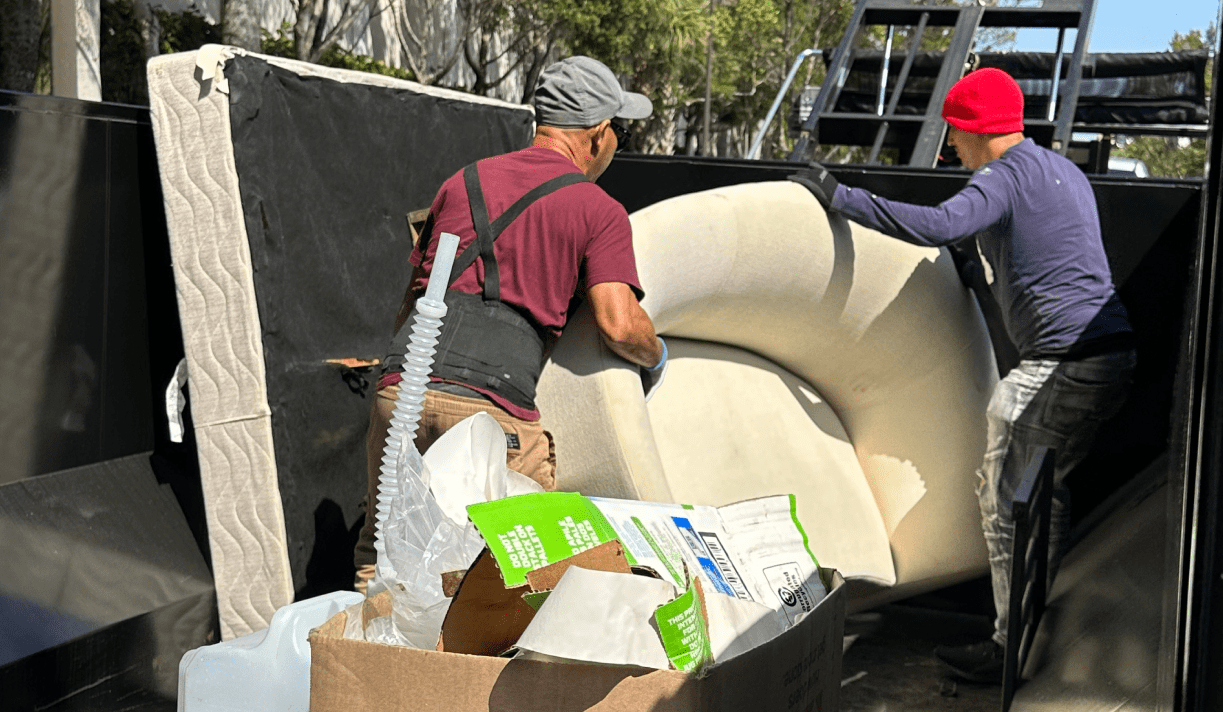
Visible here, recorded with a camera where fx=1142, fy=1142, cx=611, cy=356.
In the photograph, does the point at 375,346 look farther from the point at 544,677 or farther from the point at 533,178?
the point at 544,677

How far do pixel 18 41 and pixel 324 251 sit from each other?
6518 mm

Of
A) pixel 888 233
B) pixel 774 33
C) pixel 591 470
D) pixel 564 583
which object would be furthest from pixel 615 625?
pixel 774 33

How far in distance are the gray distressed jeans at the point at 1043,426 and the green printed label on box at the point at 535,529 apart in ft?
6.04

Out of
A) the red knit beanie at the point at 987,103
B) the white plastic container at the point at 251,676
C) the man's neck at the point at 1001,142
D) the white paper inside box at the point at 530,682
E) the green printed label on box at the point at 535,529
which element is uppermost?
the red knit beanie at the point at 987,103

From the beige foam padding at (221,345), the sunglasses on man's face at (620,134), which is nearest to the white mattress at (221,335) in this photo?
the beige foam padding at (221,345)

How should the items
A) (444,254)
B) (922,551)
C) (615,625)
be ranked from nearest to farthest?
(615,625)
(444,254)
(922,551)

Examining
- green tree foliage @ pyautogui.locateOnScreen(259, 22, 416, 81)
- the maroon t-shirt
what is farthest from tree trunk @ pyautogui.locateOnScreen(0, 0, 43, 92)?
the maroon t-shirt

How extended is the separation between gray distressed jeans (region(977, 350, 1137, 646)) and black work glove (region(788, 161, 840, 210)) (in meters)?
0.65

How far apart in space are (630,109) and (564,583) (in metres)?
1.67

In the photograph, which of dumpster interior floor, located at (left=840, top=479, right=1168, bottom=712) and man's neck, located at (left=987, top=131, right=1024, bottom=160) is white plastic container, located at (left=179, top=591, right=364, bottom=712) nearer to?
dumpster interior floor, located at (left=840, top=479, right=1168, bottom=712)

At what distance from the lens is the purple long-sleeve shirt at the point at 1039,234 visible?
2.78 m

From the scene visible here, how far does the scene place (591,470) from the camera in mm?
2393

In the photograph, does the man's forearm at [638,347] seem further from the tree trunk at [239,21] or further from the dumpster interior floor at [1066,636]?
the tree trunk at [239,21]

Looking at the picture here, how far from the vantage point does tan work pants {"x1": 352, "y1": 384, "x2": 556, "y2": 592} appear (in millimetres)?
2266
